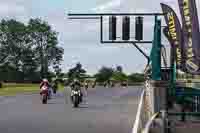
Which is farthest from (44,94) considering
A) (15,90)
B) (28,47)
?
(28,47)

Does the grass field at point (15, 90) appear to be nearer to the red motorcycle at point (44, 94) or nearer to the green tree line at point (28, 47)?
the red motorcycle at point (44, 94)

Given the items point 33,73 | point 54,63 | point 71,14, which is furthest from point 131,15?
point 54,63

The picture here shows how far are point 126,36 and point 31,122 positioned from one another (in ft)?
31.4

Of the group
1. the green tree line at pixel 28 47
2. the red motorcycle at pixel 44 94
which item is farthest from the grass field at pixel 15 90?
the green tree line at pixel 28 47

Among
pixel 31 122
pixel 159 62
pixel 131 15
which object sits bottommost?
pixel 31 122

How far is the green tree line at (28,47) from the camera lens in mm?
Result: 151625

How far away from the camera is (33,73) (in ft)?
487

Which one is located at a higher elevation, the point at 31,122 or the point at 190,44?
the point at 190,44

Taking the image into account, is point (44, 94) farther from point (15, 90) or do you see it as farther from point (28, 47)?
point (28, 47)

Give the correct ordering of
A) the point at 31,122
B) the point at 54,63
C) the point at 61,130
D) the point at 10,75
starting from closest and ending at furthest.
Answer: the point at 61,130 → the point at 31,122 → the point at 10,75 → the point at 54,63

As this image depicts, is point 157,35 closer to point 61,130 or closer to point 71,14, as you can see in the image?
point 61,130

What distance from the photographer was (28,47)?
6122 inches

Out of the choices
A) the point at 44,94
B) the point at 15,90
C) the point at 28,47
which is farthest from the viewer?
the point at 28,47

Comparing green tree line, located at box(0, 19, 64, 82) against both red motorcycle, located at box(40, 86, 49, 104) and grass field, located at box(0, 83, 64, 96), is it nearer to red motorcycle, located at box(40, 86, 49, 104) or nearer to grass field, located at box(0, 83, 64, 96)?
grass field, located at box(0, 83, 64, 96)
